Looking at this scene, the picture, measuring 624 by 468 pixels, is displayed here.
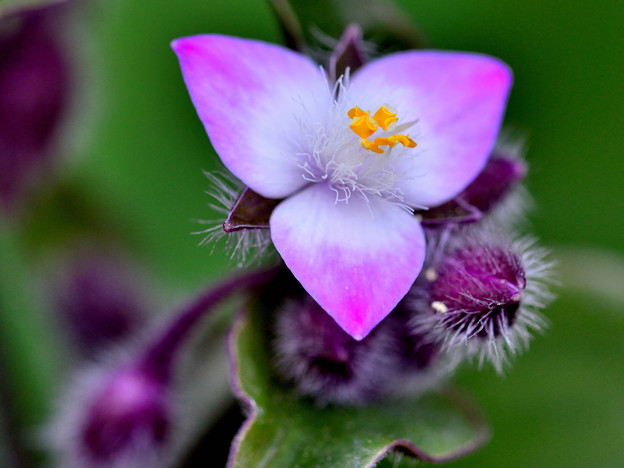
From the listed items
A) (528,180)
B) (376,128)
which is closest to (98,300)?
(376,128)

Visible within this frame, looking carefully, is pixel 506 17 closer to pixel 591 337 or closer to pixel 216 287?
pixel 591 337

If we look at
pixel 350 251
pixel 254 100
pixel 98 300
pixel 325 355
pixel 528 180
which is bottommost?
pixel 528 180

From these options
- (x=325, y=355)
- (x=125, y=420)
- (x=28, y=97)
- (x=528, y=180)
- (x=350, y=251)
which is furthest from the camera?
(x=528, y=180)

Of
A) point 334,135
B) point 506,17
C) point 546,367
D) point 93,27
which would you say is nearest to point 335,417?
point 334,135

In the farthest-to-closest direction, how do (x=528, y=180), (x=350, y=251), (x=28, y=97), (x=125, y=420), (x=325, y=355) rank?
1. (x=528, y=180)
2. (x=28, y=97)
3. (x=125, y=420)
4. (x=325, y=355)
5. (x=350, y=251)

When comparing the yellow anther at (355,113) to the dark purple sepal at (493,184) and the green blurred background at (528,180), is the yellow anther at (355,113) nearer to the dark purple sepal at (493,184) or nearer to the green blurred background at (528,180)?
the dark purple sepal at (493,184)

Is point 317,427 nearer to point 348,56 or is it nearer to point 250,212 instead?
point 250,212

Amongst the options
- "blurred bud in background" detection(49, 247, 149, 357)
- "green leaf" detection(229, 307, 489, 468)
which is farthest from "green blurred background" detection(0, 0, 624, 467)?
"green leaf" detection(229, 307, 489, 468)
